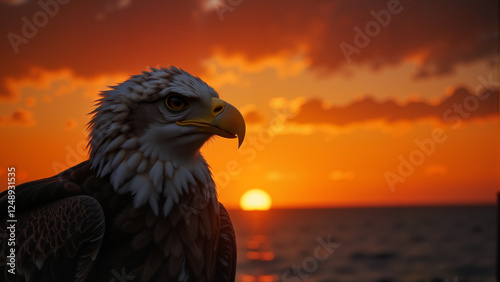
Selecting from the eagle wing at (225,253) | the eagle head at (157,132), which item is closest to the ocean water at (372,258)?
the eagle wing at (225,253)

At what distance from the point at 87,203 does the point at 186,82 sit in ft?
3.45

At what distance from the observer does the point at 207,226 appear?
3285 millimetres

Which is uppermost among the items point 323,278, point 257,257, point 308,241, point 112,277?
point 308,241

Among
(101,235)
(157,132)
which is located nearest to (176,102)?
(157,132)

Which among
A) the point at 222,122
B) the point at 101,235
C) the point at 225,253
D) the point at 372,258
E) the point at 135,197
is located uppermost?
the point at 372,258

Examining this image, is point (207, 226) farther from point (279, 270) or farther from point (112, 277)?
point (279, 270)

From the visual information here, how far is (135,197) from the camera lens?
3.01m

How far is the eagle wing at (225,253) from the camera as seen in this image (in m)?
3.58

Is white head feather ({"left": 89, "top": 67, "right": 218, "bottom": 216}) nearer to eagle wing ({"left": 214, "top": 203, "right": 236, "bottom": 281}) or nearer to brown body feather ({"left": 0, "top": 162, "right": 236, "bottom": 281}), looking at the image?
brown body feather ({"left": 0, "top": 162, "right": 236, "bottom": 281})

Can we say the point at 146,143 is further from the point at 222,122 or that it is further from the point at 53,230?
the point at 53,230

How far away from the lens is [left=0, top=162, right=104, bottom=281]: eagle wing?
2.96 m

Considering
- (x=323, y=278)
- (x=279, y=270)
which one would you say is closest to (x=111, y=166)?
(x=323, y=278)

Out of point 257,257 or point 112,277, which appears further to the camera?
point 257,257

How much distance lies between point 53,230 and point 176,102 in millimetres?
1222
